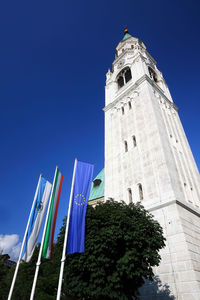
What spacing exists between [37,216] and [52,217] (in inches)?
51.1

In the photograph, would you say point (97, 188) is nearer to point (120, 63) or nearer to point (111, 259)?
point (111, 259)

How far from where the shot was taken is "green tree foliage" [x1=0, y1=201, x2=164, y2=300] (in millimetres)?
11453

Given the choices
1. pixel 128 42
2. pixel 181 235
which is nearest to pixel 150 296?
pixel 181 235

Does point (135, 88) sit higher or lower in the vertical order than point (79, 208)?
higher

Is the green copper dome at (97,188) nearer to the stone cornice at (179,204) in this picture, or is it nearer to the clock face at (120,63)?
the stone cornice at (179,204)

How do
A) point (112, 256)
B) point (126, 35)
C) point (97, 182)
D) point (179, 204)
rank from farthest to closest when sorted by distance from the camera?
point (126, 35), point (97, 182), point (179, 204), point (112, 256)

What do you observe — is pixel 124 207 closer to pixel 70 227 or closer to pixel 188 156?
pixel 70 227

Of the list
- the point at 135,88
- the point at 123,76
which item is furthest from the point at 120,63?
the point at 135,88

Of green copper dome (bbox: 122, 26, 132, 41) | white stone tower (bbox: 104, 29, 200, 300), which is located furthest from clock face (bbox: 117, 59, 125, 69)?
green copper dome (bbox: 122, 26, 132, 41)

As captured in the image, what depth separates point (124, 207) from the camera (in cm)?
1524

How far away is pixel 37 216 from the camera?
42.7 feet

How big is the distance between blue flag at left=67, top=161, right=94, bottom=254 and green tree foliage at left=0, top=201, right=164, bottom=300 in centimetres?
148

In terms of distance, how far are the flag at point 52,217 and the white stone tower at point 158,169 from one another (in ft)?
31.7

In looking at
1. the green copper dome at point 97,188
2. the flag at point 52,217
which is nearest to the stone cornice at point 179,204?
the flag at point 52,217
